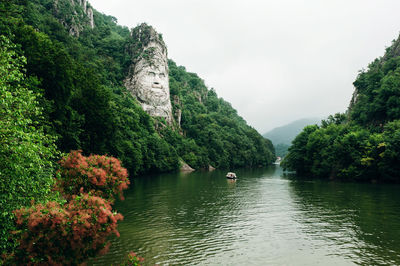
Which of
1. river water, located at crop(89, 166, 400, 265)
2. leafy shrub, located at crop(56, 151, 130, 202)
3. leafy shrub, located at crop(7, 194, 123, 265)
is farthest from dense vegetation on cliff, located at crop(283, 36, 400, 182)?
leafy shrub, located at crop(7, 194, 123, 265)

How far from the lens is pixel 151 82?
13700cm

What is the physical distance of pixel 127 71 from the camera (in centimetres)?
14300

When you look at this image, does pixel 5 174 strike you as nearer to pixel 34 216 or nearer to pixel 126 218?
pixel 34 216

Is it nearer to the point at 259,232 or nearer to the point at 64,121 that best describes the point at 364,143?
the point at 259,232

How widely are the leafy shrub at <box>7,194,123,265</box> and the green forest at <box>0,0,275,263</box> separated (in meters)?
0.28

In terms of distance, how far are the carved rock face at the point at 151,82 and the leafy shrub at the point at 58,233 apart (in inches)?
4864

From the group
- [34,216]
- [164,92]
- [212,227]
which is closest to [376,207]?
[212,227]

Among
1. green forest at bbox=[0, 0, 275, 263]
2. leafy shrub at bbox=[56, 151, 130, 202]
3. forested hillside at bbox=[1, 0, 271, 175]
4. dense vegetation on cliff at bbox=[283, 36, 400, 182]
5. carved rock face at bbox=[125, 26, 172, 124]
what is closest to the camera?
green forest at bbox=[0, 0, 275, 263]

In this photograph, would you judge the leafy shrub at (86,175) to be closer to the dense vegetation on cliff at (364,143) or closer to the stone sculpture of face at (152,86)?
the dense vegetation on cliff at (364,143)

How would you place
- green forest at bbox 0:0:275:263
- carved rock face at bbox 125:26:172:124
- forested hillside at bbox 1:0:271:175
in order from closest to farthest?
1. green forest at bbox 0:0:275:263
2. forested hillside at bbox 1:0:271:175
3. carved rock face at bbox 125:26:172:124

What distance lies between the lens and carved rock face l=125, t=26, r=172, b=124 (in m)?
134

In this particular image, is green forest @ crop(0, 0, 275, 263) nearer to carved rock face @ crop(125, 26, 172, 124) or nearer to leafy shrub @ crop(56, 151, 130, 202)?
leafy shrub @ crop(56, 151, 130, 202)

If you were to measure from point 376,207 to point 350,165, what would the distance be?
4172cm

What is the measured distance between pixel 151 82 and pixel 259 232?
122 m
